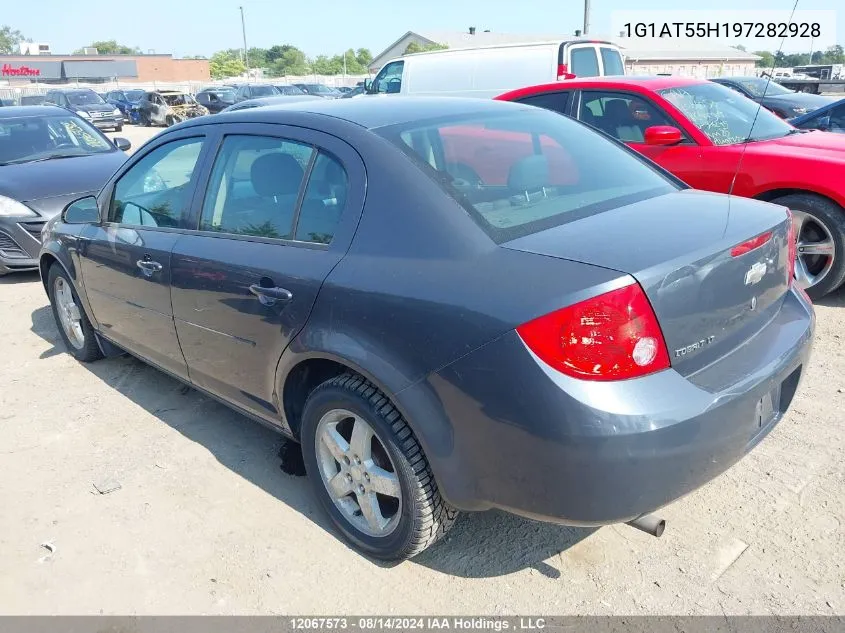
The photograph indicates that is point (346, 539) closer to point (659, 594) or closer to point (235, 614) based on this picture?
point (235, 614)

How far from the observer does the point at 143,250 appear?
139 inches

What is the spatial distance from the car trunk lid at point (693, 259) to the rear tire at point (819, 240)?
8.90 ft

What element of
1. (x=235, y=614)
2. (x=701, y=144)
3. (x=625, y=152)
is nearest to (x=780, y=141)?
(x=701, y=144)

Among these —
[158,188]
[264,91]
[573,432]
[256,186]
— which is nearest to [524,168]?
[256,186]

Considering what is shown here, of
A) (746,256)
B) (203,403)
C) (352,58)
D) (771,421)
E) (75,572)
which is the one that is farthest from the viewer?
(352,58)

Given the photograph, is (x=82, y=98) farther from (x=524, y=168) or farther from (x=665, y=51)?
(x=665, y=51)

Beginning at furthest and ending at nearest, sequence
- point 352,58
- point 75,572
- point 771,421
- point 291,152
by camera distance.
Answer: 1. point 352,58
2. point 291,152
3. point 75,572
4. point 771,421

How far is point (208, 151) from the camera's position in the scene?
3.30 m

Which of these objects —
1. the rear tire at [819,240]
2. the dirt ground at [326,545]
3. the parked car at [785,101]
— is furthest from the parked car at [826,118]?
the dirt ground at [326,545]

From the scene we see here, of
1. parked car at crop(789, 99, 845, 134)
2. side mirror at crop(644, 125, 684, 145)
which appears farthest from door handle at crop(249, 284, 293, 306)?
parked car at crop(789, 99, 845, 134)

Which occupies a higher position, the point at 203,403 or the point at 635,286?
the point at 635,286

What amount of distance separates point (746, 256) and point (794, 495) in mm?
1183

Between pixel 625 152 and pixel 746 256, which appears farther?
pixel 625 152

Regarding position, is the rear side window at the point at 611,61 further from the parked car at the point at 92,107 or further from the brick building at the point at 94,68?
the brick building at the point at 94,68
